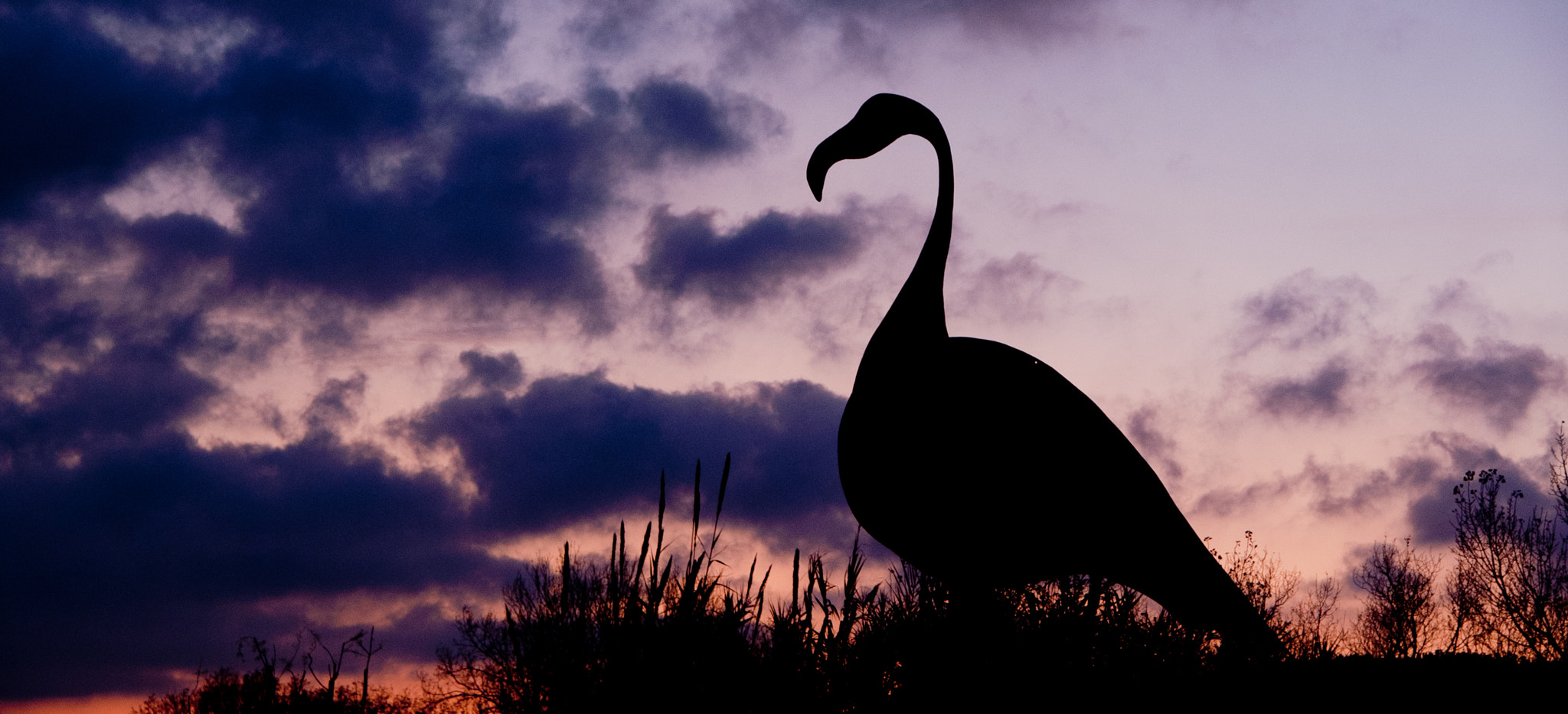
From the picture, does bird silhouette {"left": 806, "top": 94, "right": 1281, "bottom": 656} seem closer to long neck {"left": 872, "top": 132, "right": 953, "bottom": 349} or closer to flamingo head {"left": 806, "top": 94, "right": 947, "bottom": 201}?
long neck {"left": 872, "top": 132, "right": 953, "bottom": 349}

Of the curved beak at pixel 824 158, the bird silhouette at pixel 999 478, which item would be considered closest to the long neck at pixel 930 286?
the bird silhouette at pixel 999 478

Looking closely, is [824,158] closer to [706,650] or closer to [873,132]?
[873,132]

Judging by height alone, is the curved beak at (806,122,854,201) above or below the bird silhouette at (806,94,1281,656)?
above

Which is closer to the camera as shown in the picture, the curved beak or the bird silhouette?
the bird silhouette

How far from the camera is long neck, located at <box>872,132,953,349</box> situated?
3.98 m

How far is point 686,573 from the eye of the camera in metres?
2.92

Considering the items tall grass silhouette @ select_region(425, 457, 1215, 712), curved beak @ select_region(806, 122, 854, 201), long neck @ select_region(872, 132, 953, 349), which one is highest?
curved beak @ select_region(806, 122, 854, 201)

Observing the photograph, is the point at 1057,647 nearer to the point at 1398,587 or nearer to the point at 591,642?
the point at 591,642

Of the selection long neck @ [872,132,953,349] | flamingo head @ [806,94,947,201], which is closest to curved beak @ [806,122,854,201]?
flamingo head @ [806,94,947,201]

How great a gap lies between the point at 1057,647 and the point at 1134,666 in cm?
302

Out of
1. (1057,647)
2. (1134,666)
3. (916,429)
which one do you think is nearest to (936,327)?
(916,429)

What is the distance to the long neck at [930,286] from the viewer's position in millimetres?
3979

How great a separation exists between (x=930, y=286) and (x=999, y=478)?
2.74 ft

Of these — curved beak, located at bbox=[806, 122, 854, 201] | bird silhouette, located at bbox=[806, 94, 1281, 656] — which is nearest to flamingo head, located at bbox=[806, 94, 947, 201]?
curved beak, located at bbox=[806, 122, 854, 201]
